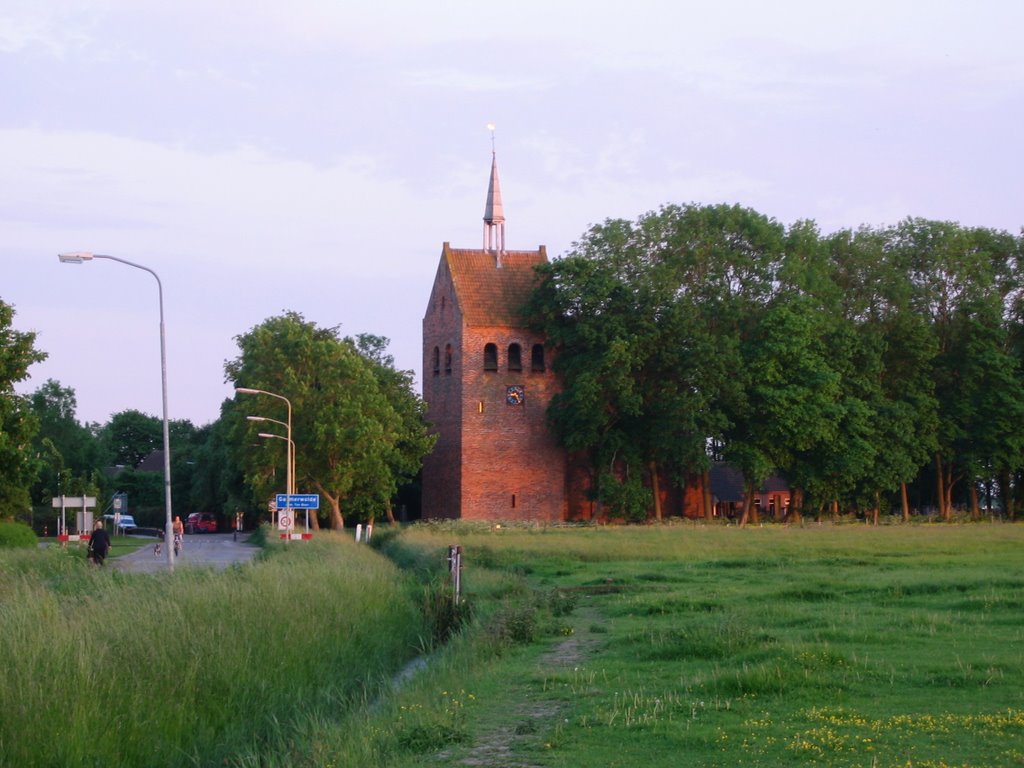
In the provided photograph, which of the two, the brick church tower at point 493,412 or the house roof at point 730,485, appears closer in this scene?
the brick church tower at point 493,412

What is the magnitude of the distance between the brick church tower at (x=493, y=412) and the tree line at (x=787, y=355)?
180 centimetres

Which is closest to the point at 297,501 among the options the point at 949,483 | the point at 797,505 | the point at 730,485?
the point at 797,505

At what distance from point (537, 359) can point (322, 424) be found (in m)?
16.4

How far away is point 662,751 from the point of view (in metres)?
10.2

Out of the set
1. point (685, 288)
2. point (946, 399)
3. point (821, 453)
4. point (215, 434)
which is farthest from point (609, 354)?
point (215, 434)

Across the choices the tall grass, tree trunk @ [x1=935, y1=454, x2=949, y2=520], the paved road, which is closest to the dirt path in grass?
the tall grass

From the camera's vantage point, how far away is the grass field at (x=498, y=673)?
10.6 m

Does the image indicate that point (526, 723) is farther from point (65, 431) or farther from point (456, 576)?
point (65, 431)

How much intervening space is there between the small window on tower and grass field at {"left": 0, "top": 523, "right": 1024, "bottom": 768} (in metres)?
49.7

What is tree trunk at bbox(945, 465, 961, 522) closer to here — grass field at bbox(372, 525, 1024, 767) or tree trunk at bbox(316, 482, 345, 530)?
tree trunk at bbox(316, 482, 345, 530)

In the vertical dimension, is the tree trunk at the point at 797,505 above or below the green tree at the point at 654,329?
below

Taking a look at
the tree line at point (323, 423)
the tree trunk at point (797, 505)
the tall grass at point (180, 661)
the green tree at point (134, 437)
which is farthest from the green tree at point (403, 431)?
the green tree at point (134, 437)

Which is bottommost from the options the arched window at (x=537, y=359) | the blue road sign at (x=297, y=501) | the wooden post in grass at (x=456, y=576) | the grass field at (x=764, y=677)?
the grass field at (x=764, y=677)

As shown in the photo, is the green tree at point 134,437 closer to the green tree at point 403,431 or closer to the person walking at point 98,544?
the green tree at point 403,431
